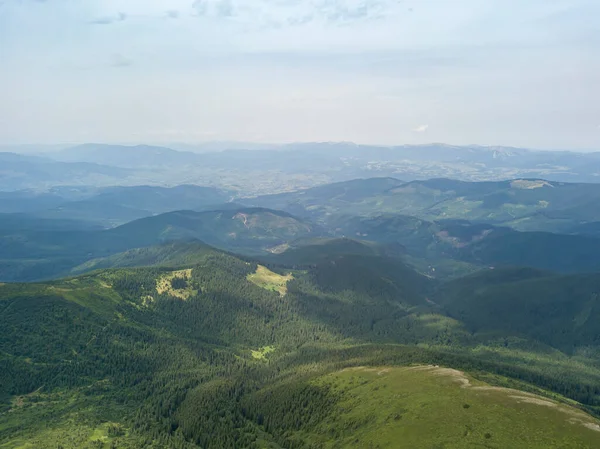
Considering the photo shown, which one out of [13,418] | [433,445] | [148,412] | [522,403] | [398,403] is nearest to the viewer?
[433,445]

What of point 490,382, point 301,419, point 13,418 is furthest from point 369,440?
point 13,418

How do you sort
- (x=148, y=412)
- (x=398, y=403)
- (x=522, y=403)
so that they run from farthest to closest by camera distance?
(x=148, y=412)
(x=398, y=403)
(x=522, y=403)

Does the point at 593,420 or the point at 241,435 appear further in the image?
the point at 241,435

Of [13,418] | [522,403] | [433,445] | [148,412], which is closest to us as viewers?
[433,445]

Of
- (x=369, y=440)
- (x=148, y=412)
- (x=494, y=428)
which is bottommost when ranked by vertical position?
(x=148, y=412)

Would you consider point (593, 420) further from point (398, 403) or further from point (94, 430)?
point (94, 430)

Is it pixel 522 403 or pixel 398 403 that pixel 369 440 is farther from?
pixel 522 403

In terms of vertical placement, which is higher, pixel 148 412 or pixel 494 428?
pixel 494 428

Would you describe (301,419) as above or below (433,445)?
below

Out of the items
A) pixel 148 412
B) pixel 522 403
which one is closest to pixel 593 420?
pixel 522 403
